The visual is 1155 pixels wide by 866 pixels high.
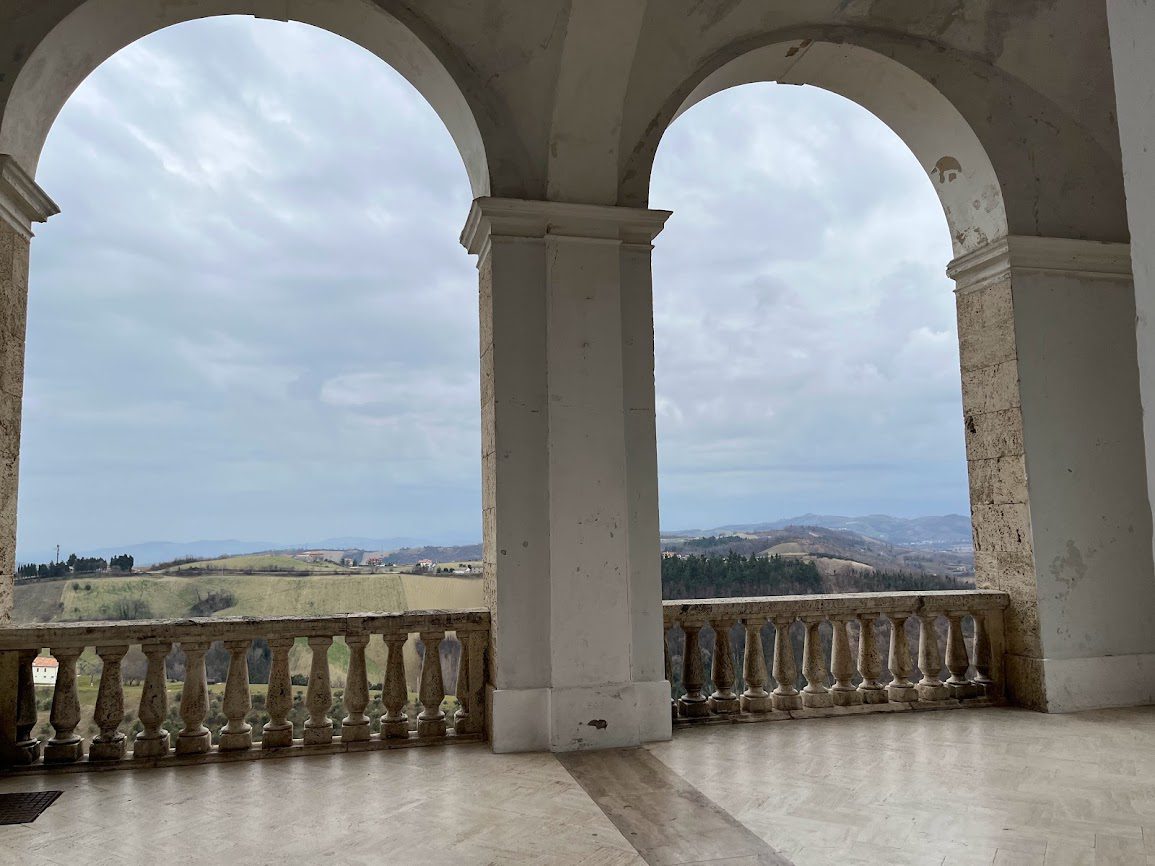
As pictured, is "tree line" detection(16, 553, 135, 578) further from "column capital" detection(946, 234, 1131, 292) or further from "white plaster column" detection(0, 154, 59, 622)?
"column capital" detection(946, 234, 1131, 292)

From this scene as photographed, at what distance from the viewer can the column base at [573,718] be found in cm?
511

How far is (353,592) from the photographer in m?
5.93

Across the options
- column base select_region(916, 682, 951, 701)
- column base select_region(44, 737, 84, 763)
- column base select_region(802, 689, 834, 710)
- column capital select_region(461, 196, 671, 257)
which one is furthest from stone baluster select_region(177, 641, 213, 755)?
column base select_region(916, 682, 951, 701)

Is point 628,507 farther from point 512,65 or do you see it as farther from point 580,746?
point 512,65

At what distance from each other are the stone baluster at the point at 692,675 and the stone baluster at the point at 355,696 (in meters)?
2.03

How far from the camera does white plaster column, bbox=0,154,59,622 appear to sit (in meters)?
4.94


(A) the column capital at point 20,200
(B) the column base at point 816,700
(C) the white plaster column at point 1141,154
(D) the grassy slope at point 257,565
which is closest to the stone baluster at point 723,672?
(B) the column base at point 816,700

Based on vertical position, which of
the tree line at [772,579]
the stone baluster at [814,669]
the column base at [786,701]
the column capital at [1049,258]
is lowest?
the column base at [786,701]

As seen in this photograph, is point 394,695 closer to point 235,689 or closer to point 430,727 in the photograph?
point 430,727

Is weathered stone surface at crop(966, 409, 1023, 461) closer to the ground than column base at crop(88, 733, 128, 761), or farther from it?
farther from it

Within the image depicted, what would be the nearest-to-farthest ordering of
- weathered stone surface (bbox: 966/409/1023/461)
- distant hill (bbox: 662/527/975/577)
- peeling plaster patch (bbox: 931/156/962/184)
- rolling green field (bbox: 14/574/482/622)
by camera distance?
rolling green field (bbox: 14/574/482/622), weathered stone surface (bbox: 966/409/1023/461), peeling plaster patch (bbox: 931/156/962/184), distant hill (bbox: 662/527/975/577)

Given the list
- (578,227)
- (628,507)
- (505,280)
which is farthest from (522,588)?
(578,227)

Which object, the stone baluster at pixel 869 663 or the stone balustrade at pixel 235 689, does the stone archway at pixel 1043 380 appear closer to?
the stone baluster at pixel 869 663

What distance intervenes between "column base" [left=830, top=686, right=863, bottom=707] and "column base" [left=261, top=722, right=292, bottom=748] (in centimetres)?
354
